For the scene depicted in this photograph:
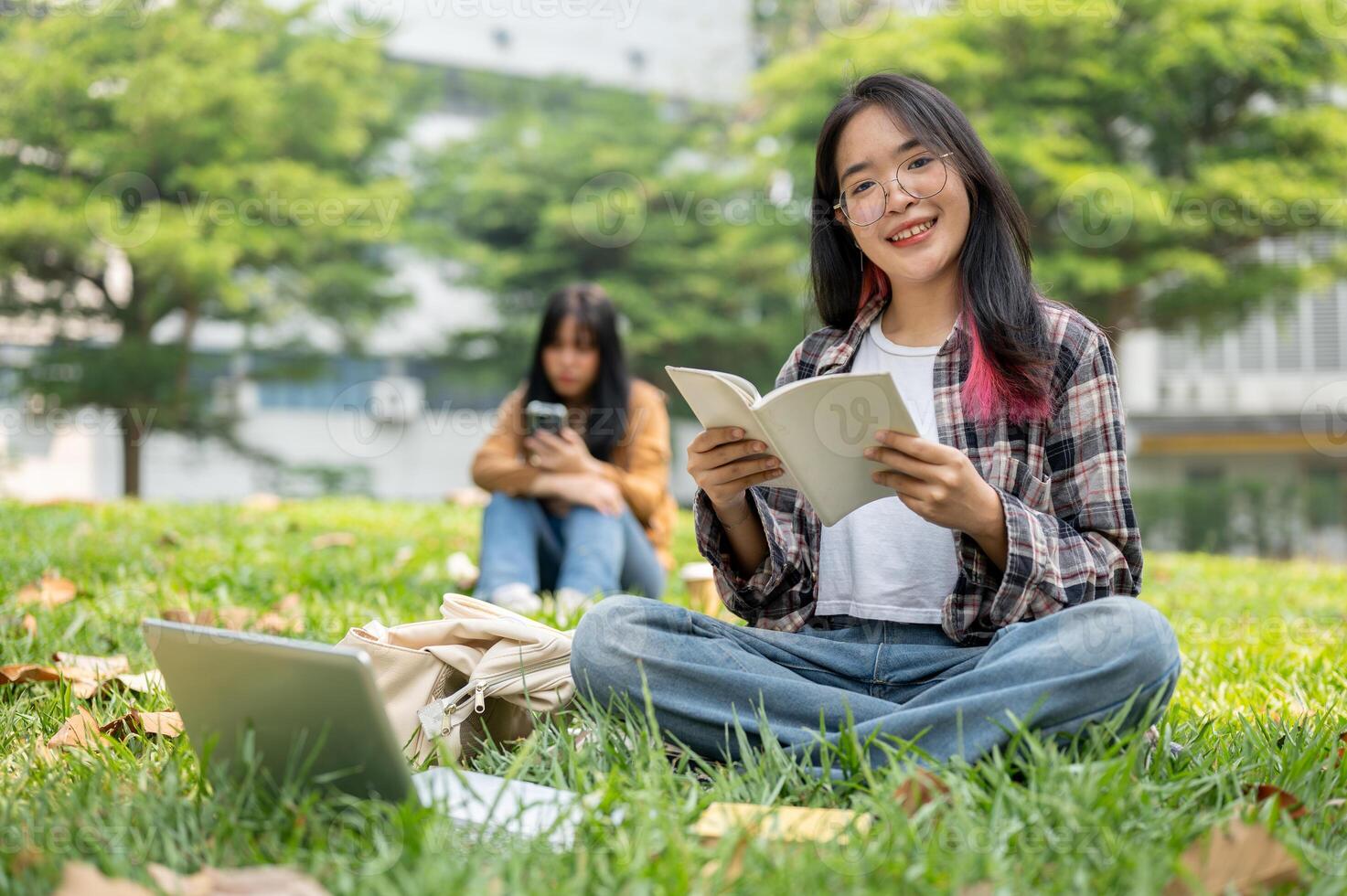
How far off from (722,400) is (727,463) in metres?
0.17

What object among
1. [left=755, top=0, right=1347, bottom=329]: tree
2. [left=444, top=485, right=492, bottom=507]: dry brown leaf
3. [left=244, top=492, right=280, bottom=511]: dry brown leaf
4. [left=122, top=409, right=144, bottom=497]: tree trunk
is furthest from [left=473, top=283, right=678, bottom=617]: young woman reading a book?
[left=122, top=409, right=144, bottom=497]: tree trunk

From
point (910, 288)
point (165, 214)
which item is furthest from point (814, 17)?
point (910, 288)

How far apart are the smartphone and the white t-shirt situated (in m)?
1.77

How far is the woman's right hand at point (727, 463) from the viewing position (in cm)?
168

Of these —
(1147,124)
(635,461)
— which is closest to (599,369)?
(635,461)

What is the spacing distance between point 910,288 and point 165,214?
979cm

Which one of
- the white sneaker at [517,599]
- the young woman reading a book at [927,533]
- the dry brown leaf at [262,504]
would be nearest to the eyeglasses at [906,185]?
the young woman reading a book at [927,533]

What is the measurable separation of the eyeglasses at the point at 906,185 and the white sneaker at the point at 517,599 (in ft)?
4.93

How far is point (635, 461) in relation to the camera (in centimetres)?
389

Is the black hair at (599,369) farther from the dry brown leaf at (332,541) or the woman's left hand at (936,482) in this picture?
the woman's left hand at (936,482)

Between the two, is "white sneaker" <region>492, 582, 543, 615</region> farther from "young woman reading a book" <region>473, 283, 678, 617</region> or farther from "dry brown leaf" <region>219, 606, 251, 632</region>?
"dry brown leaf" <region>219, 606, 251, 632</region>

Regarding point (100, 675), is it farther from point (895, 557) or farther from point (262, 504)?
point (262, 504)

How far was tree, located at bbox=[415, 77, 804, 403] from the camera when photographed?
1311 centimetres

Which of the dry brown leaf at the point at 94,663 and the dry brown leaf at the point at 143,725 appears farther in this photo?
the dry brown leaf at the point at 94,663
